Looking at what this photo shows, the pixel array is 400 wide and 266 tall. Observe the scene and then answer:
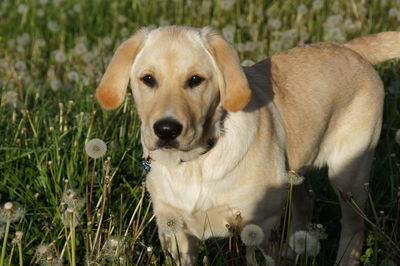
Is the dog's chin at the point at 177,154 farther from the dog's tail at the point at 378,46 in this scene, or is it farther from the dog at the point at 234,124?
the dog's tail at the point at 378,46

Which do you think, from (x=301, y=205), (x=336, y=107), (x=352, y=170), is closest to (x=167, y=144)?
(x=336, y=107)

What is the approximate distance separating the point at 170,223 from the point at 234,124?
66 centimetres

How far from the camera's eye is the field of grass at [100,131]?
327cm

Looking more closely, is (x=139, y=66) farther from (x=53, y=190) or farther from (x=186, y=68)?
(x=53, y=190)

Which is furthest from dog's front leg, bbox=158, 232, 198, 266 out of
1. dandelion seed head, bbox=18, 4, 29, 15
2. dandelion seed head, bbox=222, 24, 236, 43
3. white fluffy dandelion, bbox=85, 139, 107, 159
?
dandelion seed head, bbox=18, 4, 29, 15

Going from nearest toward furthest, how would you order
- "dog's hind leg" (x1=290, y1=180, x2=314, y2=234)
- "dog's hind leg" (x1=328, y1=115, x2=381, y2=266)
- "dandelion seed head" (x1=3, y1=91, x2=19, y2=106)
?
"dog's hind leg" (x1=328, y1=115, x2=381, y2=266) < "dog's hind leg" (x1=290, y1=180, x2=314, y2=234) < "dandelion seed head" (x1=3, y1=91, x2=19, y2=106)

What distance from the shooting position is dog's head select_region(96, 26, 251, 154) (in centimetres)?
305

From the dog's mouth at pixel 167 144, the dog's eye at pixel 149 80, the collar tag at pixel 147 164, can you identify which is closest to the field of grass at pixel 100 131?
the collar tag at pixel 147 164

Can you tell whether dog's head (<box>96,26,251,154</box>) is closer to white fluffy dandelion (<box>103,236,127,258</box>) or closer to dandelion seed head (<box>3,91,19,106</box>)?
white fluffy dandelion (<box>103,236,127,258</box>)

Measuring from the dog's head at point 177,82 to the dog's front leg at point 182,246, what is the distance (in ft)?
1.98

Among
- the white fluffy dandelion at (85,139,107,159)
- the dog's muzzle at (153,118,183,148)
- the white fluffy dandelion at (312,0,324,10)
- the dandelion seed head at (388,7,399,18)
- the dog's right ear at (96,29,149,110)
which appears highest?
the dog's right ear at (96,29,149,110)

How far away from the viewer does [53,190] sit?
4055mm

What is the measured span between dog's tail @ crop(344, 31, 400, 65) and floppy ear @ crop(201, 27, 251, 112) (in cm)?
130

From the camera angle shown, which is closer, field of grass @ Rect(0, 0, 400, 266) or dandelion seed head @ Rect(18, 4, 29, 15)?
field of grass @ Rect(0, 0, 400, 266)
